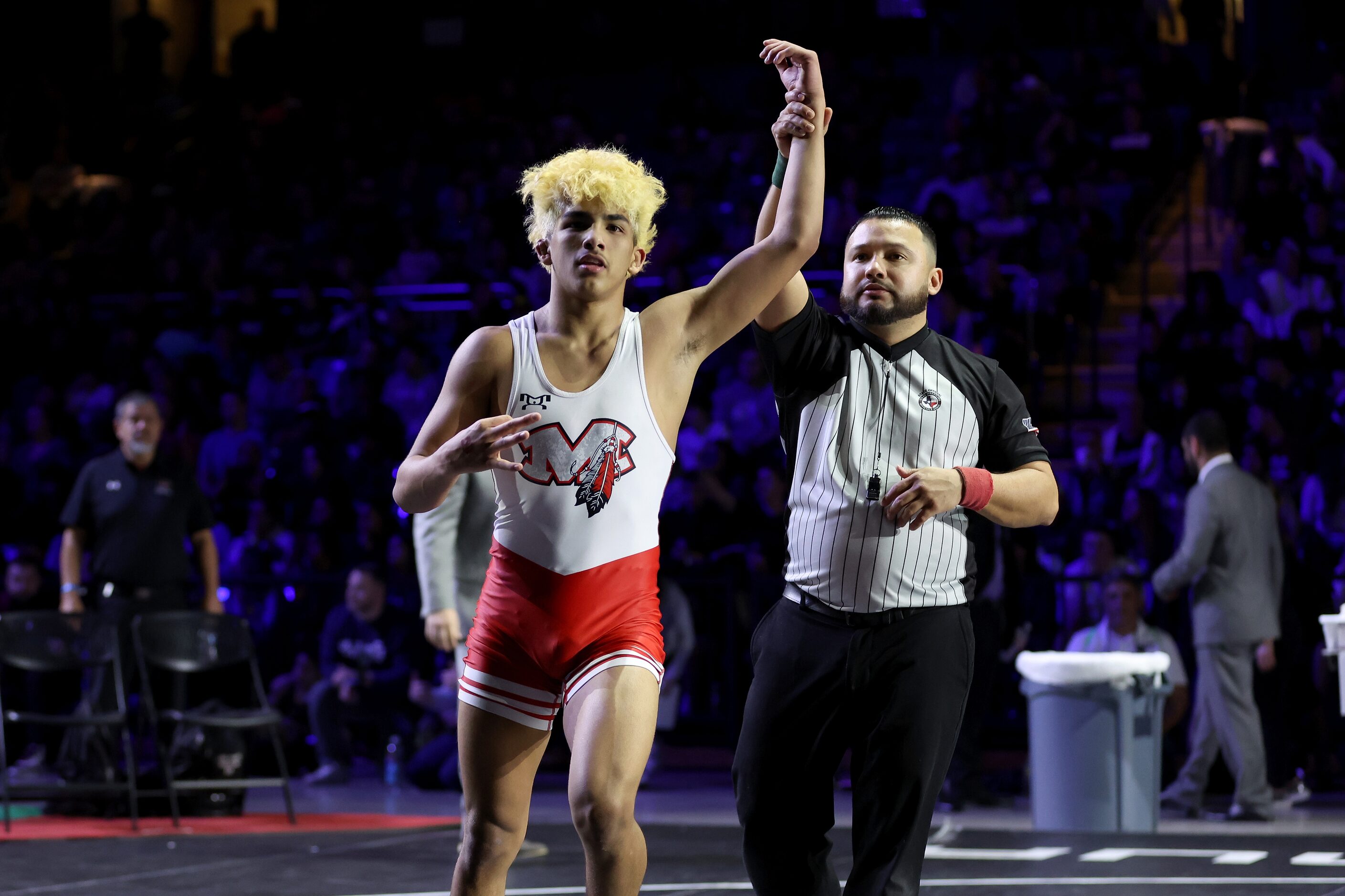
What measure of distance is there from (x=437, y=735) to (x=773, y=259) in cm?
678

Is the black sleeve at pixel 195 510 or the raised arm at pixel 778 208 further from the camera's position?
the black sleeve at pixel 195 510

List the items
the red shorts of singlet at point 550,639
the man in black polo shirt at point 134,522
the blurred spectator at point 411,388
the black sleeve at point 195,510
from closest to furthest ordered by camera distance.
A: the red shorts of singlet at point 550,639, the man in black polo shirt at point 134,522, the black sleeve at point 195,510, the blurred spectator at point 411,388

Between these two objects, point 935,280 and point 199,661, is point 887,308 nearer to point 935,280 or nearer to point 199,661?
point 935,280

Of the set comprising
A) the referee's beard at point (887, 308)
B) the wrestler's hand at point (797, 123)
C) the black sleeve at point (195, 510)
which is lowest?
the black sleeve at point (195, 510)

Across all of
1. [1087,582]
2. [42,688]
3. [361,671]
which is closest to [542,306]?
[361,671]

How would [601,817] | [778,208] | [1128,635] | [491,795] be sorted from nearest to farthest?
[601,817] < [491,795] < [778,208] < [1128,635]

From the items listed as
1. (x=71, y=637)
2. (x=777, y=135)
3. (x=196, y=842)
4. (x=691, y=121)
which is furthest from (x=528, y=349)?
(x=691, y=121)

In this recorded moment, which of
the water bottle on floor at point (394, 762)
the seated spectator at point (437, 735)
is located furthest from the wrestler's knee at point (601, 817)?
the water bottle on floor at point (394, 762)

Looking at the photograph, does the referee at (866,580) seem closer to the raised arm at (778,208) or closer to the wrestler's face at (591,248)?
the raised arm at (778,208)

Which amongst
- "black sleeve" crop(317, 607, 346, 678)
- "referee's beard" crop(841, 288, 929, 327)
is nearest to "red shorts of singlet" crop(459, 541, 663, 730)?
"referee's beard" crop(841, 288, 929, 327)

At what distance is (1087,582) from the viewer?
30.6 ft

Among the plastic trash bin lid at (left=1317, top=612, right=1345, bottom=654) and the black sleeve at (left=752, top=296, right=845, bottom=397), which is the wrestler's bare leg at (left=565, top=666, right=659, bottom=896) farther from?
the plastic trash bin lid at (left=1317, top=612, right=1345, bottom=654)

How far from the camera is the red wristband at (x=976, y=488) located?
12.3 ft

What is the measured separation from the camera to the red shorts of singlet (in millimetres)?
3625
